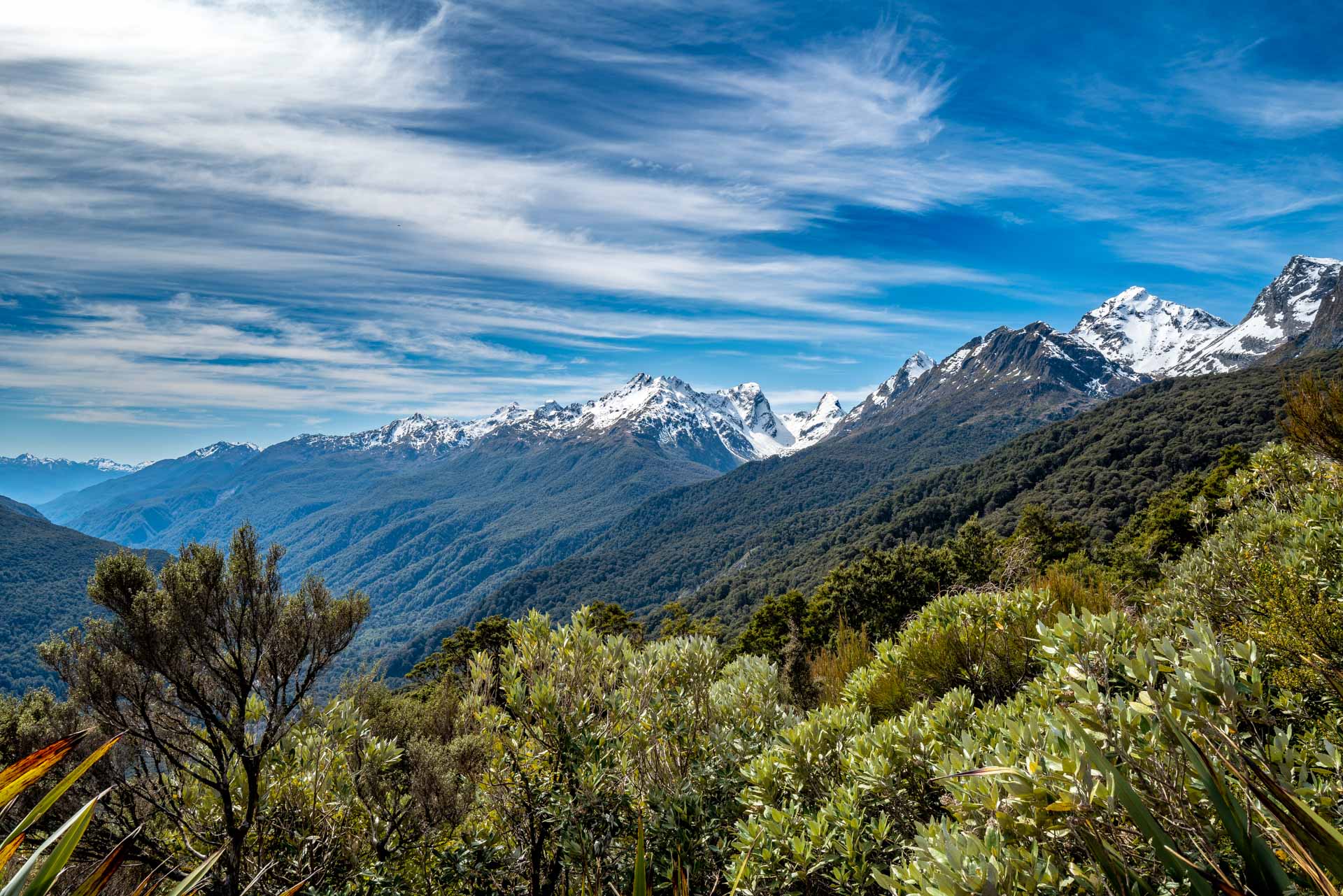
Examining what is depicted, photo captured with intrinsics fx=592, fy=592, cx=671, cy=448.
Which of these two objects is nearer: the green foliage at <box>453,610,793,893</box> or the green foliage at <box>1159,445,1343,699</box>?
the green foliage at <box>1159,445,1343,699</box>

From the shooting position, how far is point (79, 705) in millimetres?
7855

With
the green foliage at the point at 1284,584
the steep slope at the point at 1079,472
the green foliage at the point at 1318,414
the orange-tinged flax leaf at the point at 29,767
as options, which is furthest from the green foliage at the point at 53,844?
the steep slope at the point at 1079,472

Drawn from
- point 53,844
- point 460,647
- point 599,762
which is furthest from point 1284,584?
point 460,647

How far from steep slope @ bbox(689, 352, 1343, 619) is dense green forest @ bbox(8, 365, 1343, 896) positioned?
10167 centimetres

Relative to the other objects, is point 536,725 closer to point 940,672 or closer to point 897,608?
point 940,672

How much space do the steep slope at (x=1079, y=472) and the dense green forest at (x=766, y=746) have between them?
4003 inches

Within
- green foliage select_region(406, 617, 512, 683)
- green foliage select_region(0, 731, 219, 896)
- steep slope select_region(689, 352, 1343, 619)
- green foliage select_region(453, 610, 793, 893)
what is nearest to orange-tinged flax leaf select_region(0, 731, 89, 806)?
green foliage select_region(0, 731, 219, 896)

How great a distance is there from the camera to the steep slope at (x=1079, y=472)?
105 meters

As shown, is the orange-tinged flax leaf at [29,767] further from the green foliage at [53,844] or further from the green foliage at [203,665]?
the green foliage at [203,665]

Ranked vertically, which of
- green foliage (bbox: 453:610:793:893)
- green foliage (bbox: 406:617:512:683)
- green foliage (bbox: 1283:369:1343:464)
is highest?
green foliage (bbox: 1283:369:1343:464)

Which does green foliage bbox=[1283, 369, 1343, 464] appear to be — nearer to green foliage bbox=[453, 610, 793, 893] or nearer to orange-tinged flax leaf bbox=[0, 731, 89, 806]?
green foliage bbox=[453, 610, 793, 893]

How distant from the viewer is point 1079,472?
122 m

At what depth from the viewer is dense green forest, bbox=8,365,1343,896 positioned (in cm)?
267

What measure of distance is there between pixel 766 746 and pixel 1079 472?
14263 centimetres
